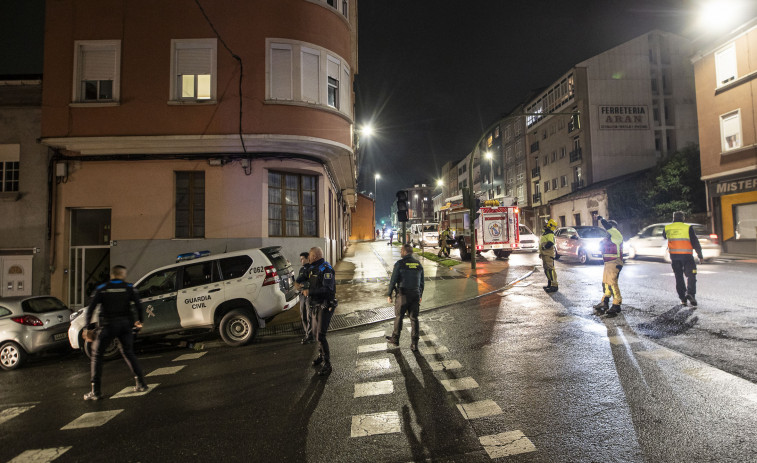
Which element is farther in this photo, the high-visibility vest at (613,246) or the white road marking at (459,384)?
the high-visibility vest at (613,246)

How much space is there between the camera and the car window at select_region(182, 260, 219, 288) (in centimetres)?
735

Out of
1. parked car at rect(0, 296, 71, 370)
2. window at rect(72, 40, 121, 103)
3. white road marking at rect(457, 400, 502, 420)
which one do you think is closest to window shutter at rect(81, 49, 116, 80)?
window at rect(72, 40, 121, 103)

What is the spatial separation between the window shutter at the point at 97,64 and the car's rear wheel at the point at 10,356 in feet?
26.8

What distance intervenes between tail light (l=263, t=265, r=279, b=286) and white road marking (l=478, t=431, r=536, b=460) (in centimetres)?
515

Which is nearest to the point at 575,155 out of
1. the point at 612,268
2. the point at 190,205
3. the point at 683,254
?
the point at 683,254

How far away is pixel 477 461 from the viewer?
2.95m

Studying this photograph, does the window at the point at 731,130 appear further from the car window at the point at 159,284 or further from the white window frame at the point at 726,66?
the car window at the point at 159,284

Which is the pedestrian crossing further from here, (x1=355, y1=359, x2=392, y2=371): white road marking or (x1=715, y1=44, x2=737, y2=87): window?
(x1=715, y1=44, x2=737, y2=87): window

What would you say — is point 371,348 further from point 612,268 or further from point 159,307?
point 612,268

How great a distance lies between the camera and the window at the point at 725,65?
67.0 feet

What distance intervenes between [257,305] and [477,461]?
5340mm

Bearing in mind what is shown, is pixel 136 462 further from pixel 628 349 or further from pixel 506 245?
pixel 506 245

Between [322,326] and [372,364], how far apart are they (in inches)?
37.6

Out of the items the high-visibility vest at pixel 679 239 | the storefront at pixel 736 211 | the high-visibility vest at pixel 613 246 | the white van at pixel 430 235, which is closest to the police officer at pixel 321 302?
the high-visibility vest at pixel 613 246
